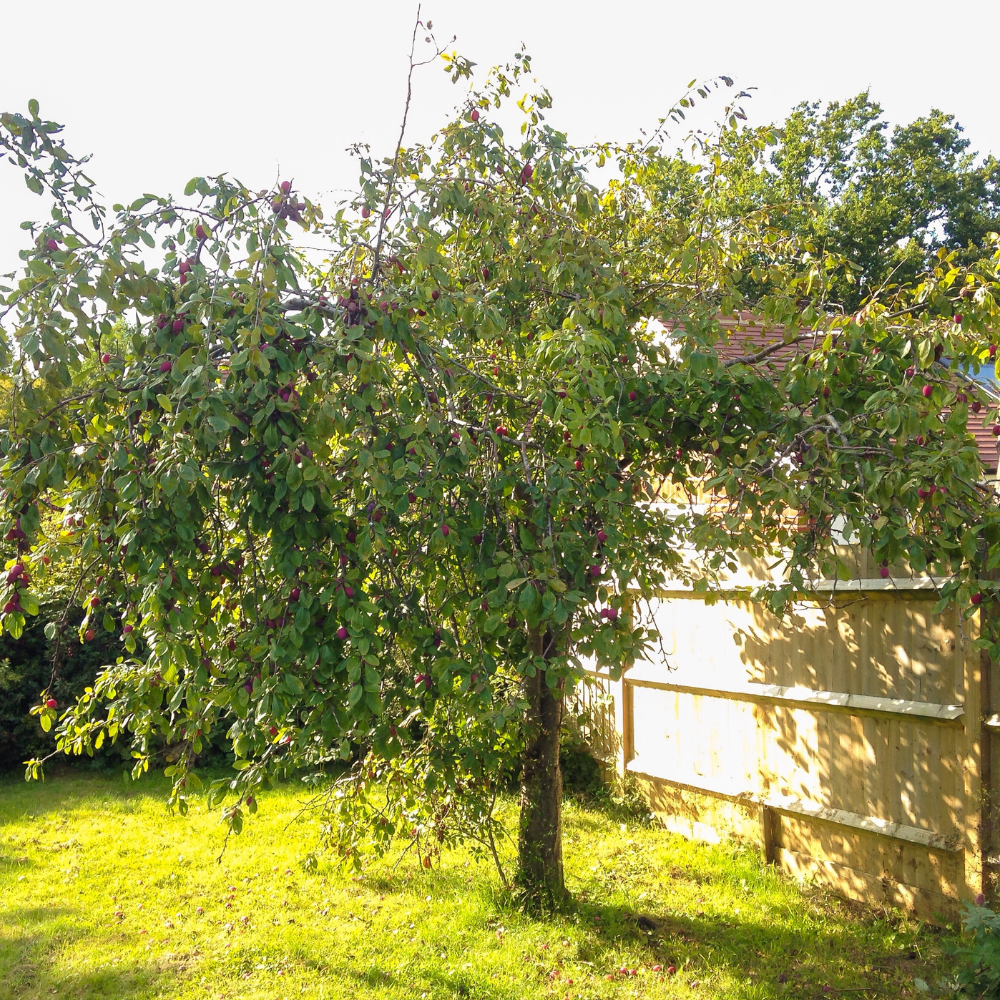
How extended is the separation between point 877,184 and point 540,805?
21.0 metres

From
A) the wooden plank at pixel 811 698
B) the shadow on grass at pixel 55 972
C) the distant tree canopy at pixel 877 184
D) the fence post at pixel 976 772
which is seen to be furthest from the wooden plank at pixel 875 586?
the distant tree canopy at pixel 877 184

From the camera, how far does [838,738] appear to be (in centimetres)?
507

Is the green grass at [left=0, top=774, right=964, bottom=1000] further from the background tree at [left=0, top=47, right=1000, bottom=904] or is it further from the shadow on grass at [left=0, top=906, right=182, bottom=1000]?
the background tree at [left=0, top=47, right=1000, bottom=904]

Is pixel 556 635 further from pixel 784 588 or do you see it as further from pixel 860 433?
pixel 860 433

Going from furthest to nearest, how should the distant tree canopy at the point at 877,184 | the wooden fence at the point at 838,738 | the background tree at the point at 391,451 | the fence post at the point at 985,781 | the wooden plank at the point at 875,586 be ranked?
1. the distant tree canopy at the point at 877,184
2. the wooden plank at the point at 875,586
3. the wooden fence at the point at 838,738
4. the fence post at the point at 985,781
5. the background tree at the point at 391,451

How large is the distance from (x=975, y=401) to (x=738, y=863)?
10.9 ft

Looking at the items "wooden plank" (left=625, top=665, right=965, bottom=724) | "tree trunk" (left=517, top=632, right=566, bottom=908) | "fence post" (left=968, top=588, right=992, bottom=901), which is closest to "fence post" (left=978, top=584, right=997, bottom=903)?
"fence post" (left=968, top=588, right=992, bottom=901)

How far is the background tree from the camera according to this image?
2721 mm

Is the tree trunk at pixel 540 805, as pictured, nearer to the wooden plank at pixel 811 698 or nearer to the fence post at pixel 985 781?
the wooden plank at pixel 811 698

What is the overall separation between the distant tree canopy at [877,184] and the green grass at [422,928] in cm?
1725

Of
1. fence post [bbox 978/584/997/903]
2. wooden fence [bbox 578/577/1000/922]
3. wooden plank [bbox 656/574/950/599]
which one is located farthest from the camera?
wooden plank [bbox 656/574/950/599]

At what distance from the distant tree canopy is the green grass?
56.6 feet

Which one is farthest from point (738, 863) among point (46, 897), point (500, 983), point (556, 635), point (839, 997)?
point (46, 897)

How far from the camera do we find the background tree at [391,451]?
2.72 m
